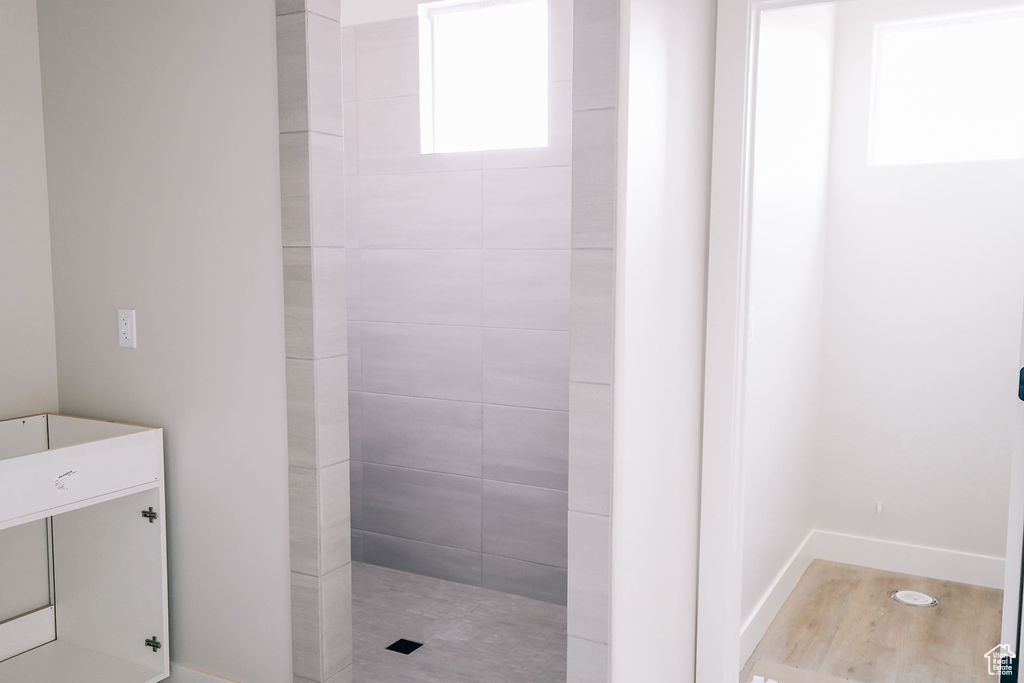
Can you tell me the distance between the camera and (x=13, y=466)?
1.96m

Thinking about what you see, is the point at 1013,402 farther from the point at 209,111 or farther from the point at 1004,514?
the point at 209,111

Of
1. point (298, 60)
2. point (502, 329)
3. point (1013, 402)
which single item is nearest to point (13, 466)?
point (298, 60)

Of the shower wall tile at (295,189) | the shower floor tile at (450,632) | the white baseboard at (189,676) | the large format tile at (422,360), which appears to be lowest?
the shower floor tile at (450,632)

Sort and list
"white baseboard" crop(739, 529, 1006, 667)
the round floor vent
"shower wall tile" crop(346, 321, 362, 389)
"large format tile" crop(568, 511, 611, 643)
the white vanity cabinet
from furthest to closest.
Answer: "shower wall tile" crop(346, 321, 362, 389), "white baseboard" crop(739, 529, 1006, 667), the round floor vent, the white vanity cabinet, "large format tile" crop(568, 511, 611, 643)

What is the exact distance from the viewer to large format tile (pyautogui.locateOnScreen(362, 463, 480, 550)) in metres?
3.61

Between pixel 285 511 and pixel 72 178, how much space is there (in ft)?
4.04

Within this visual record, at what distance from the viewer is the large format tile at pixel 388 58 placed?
138 inches

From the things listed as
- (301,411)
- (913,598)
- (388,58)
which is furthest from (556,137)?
(913,598)

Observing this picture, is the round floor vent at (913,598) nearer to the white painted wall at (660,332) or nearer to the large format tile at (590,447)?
the white painted wall at (660,332)

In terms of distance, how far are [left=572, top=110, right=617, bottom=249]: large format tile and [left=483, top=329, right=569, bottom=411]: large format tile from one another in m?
1.47

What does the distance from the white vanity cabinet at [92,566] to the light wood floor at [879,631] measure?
2005 millimetres

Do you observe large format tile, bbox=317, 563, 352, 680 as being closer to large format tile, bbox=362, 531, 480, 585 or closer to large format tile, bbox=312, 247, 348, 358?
large format tile, bbox=312, 247, 348, 358

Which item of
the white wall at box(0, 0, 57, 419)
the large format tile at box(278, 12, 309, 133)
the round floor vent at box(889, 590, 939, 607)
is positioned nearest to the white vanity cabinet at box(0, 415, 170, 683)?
the white wall at box(0, 0, 57, 419)

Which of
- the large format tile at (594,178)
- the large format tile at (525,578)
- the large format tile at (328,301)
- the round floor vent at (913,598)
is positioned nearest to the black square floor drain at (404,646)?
the large format tile at (525,578)
